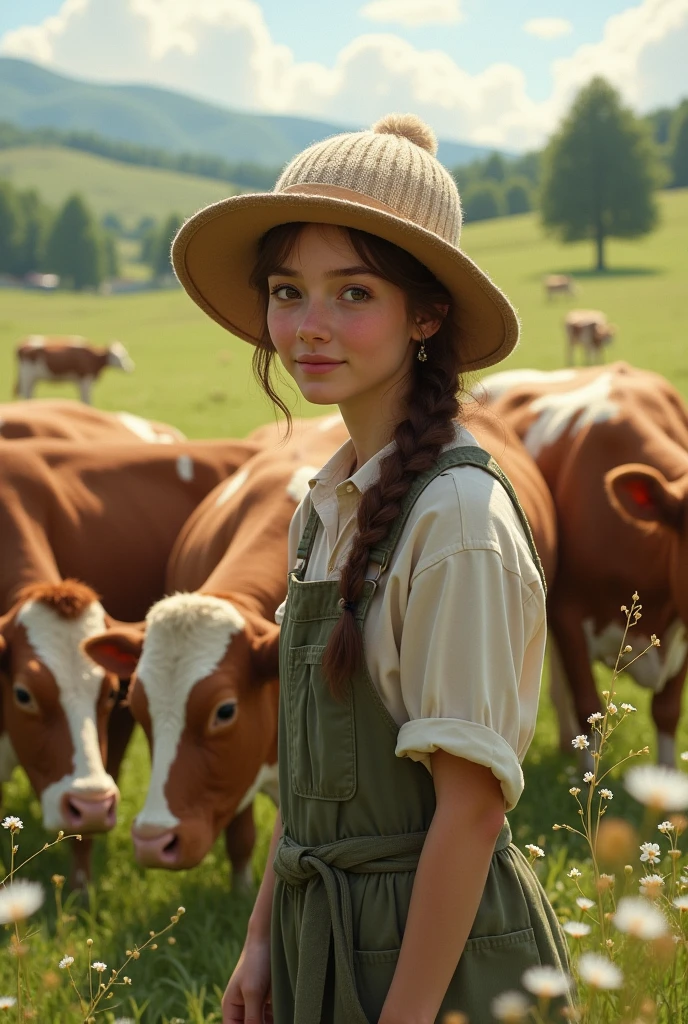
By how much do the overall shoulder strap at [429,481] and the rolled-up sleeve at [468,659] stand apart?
0.11 m

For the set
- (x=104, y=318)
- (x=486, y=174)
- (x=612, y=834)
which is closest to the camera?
(x=612, y=834)

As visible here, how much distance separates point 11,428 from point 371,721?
5817mm

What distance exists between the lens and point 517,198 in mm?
106250

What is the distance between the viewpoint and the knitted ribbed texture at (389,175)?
7.01ft

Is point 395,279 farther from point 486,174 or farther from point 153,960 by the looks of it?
point 486,174

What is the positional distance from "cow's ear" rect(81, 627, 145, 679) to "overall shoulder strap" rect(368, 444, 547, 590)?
2.50 meters

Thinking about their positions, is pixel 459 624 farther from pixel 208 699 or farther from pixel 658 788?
pixel 208 699

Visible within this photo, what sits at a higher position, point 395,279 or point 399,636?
point 395,279

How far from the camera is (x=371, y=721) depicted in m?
1.99

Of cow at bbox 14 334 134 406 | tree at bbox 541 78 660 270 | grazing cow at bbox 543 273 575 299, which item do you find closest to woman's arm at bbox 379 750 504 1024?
cow at bbox 14 334 134 406

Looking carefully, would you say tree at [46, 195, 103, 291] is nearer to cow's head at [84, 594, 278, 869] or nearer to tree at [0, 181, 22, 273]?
tree at [0, 181, 22, 273]

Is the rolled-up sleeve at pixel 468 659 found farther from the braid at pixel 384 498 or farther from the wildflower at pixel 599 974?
the wildflower at pixel 599 974

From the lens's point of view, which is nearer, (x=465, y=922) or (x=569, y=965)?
(x=465, y=922)

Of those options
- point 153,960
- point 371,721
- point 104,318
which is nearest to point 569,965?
point 371,721
